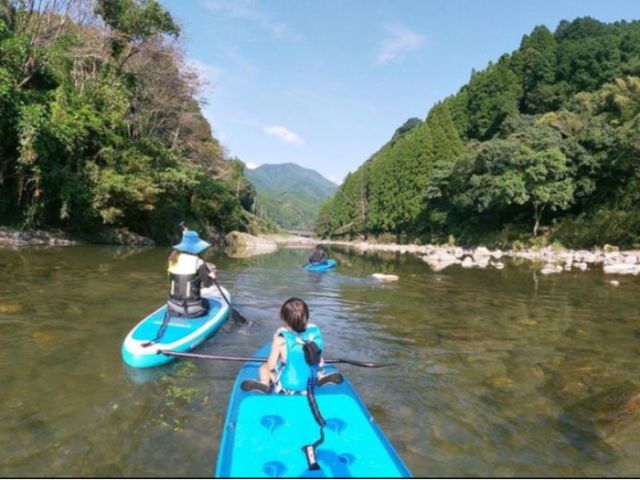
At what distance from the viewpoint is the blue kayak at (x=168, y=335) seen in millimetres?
5934

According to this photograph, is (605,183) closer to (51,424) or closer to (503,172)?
(503,172)

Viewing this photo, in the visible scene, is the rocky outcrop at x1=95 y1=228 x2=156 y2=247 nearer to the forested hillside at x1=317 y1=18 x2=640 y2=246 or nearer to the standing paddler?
the standing paddler

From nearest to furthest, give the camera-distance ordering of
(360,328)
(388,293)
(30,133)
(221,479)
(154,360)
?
(221,479), (154,360), (360,328), (388,293), (30,133)

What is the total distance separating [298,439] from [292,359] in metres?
0.88

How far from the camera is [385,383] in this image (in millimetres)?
5953

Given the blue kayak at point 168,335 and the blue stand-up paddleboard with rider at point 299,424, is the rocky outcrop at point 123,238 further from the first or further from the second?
the blue stand-up paddleboard with rider at point 299,424

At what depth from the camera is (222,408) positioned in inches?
195

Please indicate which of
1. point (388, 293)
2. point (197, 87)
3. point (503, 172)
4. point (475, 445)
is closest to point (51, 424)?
point (475, 445)

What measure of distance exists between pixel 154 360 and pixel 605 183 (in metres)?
34.9

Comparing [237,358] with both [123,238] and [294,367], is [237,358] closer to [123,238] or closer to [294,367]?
[294,367]

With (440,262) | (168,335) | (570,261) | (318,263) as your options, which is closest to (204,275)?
(168,335)

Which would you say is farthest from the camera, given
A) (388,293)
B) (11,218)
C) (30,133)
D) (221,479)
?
(11,218)

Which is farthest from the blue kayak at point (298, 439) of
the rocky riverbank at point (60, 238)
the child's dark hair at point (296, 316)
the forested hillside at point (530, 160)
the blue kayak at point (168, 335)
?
the forested hillside at point (530, 160)

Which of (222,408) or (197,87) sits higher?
(197,87)
